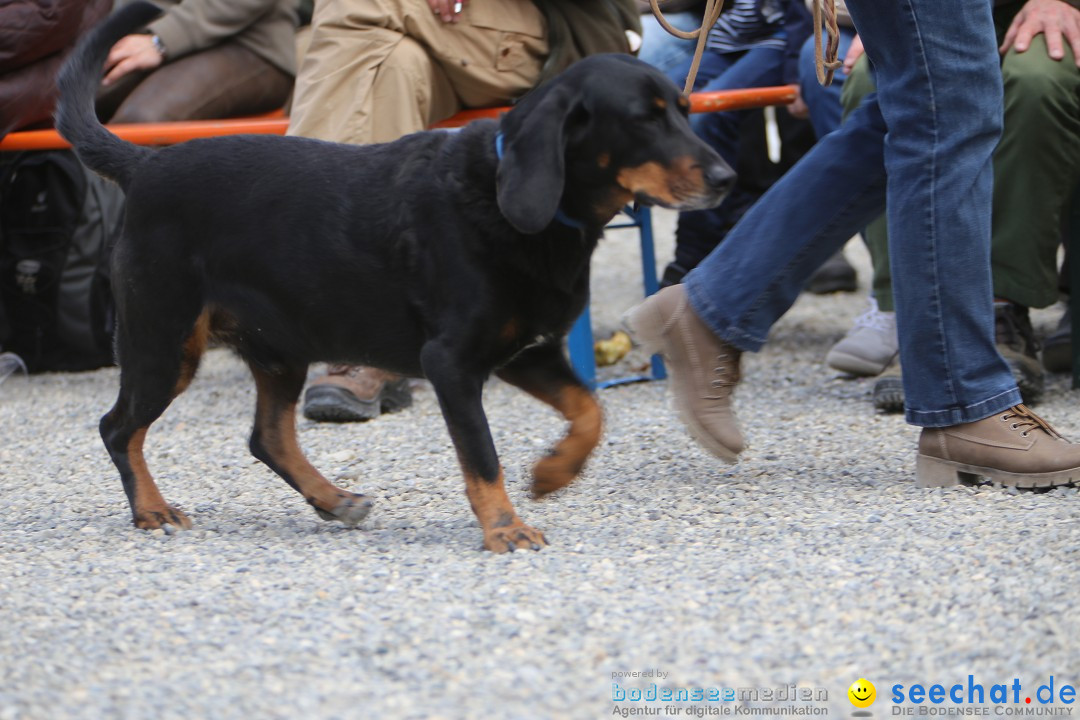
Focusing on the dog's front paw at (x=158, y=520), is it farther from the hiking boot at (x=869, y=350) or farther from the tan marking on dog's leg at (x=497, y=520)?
the hiking boot at (x=869, y=350)

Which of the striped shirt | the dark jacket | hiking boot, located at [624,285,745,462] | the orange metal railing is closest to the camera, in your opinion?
hiking boot, located at [624,285,745,462]

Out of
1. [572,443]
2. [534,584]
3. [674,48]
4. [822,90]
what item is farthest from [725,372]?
[674,48]

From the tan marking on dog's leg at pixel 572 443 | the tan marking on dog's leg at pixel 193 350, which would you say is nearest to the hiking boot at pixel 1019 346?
the tan marking on dog's leg at pixel 572 443

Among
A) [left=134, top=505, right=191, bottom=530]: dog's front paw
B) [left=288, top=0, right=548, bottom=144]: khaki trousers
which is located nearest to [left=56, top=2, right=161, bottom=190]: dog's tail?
[left=134, top=505, right=191, bottom=530]: dog's front paw

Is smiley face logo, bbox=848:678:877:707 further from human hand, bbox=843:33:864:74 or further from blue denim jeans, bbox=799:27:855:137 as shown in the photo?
blue denim jeans, bbox=799:27:855:137

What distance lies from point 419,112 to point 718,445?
1.86m

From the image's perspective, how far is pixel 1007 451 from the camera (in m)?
3.05

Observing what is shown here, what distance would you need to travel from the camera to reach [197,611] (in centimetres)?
245

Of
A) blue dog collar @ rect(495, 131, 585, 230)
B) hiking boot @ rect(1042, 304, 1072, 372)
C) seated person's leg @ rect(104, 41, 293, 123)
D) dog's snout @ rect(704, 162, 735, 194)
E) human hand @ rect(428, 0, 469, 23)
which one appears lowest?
hiking boot @ rect(1042, 304, 1072, 372)

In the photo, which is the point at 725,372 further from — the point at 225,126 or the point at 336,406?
the point at 225,126

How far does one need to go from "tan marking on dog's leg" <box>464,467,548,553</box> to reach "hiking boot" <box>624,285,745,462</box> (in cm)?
67

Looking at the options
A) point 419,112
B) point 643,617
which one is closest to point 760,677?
point 643,617

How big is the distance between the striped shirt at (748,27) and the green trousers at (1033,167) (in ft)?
4.70

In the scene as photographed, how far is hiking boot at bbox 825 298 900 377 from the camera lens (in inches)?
183
